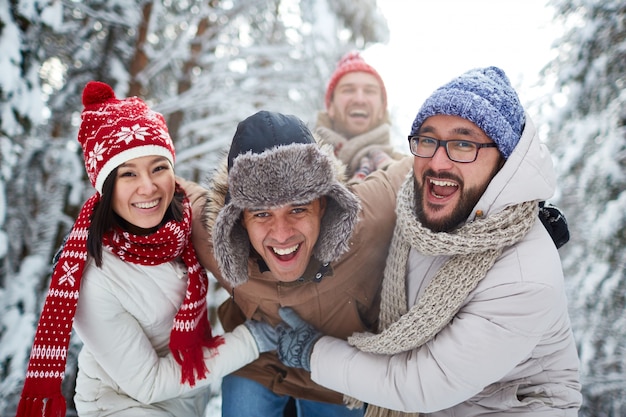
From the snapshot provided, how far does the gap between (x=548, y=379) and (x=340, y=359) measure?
112cm

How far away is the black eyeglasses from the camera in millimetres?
1878

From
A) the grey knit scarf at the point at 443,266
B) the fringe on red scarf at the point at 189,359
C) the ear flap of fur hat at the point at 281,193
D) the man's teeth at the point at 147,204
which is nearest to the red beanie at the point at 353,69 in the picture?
the ear flap of fur hat at the point at 281,193

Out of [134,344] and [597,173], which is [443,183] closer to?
[134,344]

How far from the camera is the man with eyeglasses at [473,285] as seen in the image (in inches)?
69.2

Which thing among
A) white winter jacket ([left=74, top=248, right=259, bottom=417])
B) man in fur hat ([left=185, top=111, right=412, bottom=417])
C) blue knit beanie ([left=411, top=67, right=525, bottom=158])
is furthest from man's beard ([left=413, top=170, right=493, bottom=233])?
white winter jacket ([left=74, top=248, right=259, bottom=417])

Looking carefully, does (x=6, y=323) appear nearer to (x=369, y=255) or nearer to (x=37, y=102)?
(x=37, y=102)

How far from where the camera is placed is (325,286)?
7.57ft

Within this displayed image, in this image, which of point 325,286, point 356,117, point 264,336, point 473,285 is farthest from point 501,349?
point 356,117

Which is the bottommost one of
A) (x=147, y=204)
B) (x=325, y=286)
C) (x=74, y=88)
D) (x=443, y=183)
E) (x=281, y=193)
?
(x=325, y=286)

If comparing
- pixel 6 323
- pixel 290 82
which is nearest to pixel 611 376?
pixel 290 82

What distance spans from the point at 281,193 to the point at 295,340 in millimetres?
966

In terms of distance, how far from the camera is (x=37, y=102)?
120 inches

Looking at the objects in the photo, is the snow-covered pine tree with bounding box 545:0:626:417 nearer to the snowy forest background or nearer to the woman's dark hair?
the snowy forest background

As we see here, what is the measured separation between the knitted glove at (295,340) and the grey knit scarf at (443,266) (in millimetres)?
310
